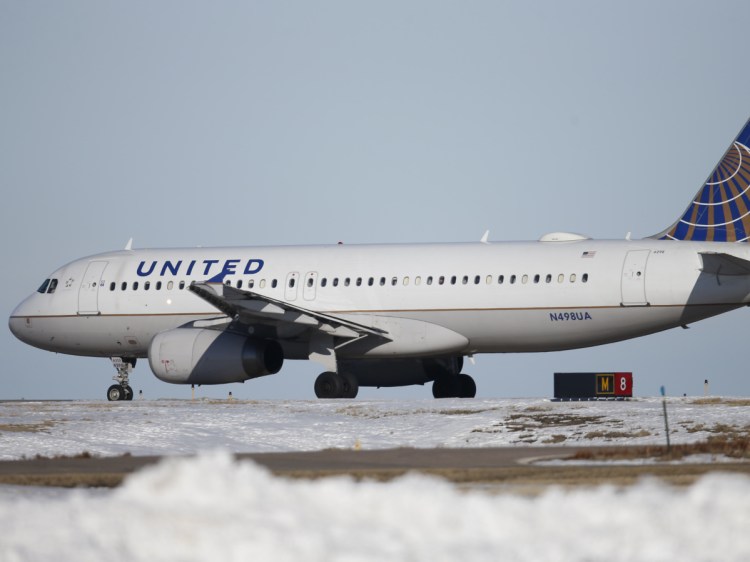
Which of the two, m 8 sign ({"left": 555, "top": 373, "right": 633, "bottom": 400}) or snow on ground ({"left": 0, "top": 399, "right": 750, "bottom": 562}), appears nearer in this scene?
snow on ground ({"left": 0, "top": 399, "right": 750, "bottom": 562})

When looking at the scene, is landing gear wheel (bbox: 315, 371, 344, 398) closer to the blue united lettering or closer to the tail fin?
the blue united lettering

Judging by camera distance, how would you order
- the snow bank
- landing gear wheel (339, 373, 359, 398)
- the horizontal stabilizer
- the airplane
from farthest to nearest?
1. landing gear wheel (339, 373, 359, 398)
2. the airplane
3. the horizontal stabilizer
4. the snow bank

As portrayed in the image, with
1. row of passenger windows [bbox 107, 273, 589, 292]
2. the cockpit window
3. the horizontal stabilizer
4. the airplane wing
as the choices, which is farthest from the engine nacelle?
the horizontal stabilizer

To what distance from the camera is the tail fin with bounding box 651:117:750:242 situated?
106ft

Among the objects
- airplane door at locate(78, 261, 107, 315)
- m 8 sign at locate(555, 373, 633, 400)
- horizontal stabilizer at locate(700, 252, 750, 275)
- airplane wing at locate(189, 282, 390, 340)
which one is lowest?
m 8 sign at locate(555, 373, 633, 400)

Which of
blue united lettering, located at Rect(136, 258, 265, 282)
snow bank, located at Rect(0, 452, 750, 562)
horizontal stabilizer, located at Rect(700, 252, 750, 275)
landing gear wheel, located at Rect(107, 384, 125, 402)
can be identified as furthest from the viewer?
landing gear wheel, located at Rect(107, 384, 125, 402)

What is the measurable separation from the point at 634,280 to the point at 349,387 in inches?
302

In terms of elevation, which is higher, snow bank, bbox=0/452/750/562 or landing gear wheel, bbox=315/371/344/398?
landing gear wheel, bbox=315/371/344/398

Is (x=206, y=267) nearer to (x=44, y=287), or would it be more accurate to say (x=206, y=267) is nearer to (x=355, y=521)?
(x=44, y=287)

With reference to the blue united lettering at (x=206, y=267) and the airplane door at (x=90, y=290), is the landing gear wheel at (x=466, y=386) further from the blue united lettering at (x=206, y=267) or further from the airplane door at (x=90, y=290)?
the airplane door at (x=90, y=290)

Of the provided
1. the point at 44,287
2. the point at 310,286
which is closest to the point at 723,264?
the point at 310,286

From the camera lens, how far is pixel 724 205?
32.4 metres

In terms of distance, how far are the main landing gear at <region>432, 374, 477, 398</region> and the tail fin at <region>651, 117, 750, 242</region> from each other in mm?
6995

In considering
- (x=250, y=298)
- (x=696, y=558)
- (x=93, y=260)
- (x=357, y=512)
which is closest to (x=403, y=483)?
(x=357, y=512)
